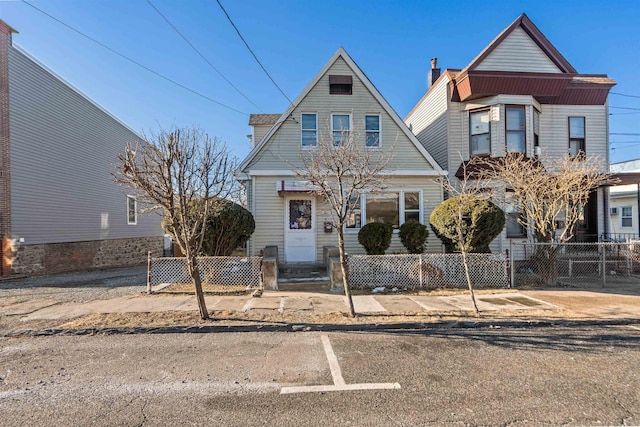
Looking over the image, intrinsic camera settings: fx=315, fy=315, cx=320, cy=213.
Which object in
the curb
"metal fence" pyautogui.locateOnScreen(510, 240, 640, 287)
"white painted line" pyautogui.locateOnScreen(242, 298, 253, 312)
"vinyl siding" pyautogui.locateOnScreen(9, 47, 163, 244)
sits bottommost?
the curb

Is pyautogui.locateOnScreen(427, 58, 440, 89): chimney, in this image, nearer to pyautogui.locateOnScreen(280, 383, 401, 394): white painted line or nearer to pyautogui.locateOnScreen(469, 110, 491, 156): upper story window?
pyautogui.locateOnScreen(469, 110, 491, 156): upper story window

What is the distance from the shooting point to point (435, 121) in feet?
46.5

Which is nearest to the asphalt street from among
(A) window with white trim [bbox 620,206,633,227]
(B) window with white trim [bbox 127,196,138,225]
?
(B) window with white trim [bbox 127,196,138,225]

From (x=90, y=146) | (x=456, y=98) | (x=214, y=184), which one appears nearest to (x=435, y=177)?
(x=456, y=98)

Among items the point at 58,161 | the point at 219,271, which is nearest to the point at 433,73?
the point at 219,271

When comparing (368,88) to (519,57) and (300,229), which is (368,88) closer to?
(300,229)

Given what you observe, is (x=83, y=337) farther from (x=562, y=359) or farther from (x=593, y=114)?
(x=593, y=114)

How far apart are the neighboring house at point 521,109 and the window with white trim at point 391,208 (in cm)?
231

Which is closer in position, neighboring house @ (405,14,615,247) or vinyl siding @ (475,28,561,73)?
neighboring house @ (405,14,615,247)

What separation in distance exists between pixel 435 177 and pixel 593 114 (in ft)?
25.7

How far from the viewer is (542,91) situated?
1232 cm

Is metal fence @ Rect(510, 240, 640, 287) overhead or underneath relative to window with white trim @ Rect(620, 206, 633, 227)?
underneath

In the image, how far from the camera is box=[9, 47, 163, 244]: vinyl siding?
1321 cm

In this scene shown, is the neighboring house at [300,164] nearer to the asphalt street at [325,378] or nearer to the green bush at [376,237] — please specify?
the green bush at [376,237]
